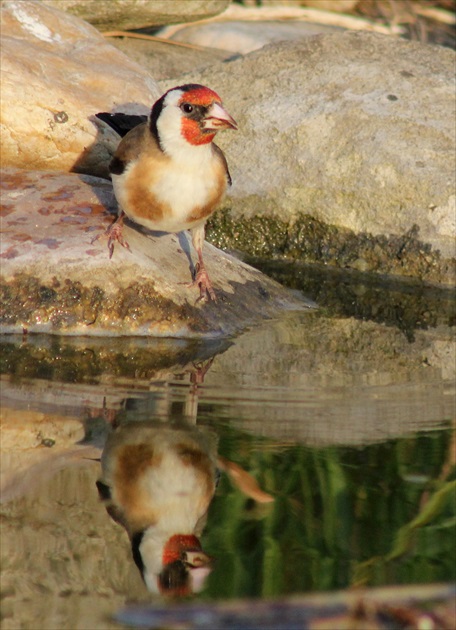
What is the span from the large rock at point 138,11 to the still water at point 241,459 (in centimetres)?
388

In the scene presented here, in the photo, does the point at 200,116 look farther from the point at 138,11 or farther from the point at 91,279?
the point at 138,11

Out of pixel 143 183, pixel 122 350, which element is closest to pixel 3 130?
pixel 143 183

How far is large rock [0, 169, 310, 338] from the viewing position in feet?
15.8

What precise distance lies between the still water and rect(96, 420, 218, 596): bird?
0.01 meters

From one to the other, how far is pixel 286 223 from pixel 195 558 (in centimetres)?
426

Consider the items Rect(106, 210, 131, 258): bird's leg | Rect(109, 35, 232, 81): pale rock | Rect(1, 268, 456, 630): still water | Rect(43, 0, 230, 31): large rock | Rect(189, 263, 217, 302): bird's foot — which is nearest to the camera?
Rect(1, 268, 456, 630): still water

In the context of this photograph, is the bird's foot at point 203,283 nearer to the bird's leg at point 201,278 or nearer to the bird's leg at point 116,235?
the bird's leg at point 201,278

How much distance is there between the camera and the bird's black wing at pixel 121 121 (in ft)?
18.1

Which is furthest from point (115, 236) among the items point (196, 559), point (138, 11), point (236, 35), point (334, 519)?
point (236, 35)

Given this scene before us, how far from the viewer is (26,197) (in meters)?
5.39

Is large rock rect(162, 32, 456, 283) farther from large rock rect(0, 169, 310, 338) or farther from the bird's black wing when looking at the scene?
the bird's black wing

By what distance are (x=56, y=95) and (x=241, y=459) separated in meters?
3.15

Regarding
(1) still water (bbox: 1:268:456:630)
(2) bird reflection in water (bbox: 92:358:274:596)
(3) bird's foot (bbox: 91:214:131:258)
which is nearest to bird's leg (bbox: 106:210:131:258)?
(3) bird's foot (bbox: 91:214:131:258)

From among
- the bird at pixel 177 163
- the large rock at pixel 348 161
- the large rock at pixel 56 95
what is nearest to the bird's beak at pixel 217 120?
the bird at pixel 177 163
